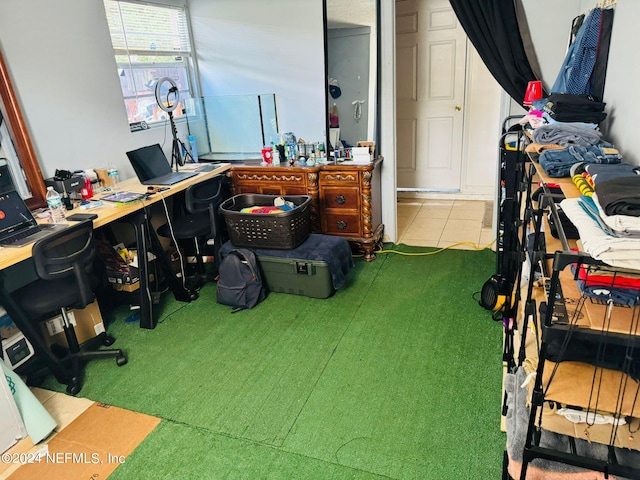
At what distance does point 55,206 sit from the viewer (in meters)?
2.56

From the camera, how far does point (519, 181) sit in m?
2.10

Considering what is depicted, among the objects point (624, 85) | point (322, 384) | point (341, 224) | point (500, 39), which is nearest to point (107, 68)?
point (341, 224)

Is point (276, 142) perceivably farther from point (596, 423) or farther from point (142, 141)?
point (596, 423)

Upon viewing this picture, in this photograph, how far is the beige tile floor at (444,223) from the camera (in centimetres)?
393

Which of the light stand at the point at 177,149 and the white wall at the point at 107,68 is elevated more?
the white wall at the point at 107,68

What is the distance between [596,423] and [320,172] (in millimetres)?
2614

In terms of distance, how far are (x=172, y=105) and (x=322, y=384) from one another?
2.44 metres

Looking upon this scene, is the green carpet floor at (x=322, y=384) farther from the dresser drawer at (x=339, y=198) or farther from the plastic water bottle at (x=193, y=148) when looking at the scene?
the plastic water bottle at (x=193, y=148)

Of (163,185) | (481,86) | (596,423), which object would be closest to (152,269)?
(163,185)

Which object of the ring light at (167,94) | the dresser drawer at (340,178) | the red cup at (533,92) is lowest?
the dresser drawer at (340,178)

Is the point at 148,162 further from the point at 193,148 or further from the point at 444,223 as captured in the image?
the point at 444,223

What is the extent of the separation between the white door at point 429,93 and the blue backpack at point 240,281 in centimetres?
282

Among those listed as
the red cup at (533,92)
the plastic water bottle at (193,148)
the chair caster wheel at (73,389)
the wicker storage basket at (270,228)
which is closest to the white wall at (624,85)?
the red cup at (533,92)

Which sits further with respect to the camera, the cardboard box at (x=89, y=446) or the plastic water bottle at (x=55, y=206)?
the plastic water bottle at (x=55, y=206)
